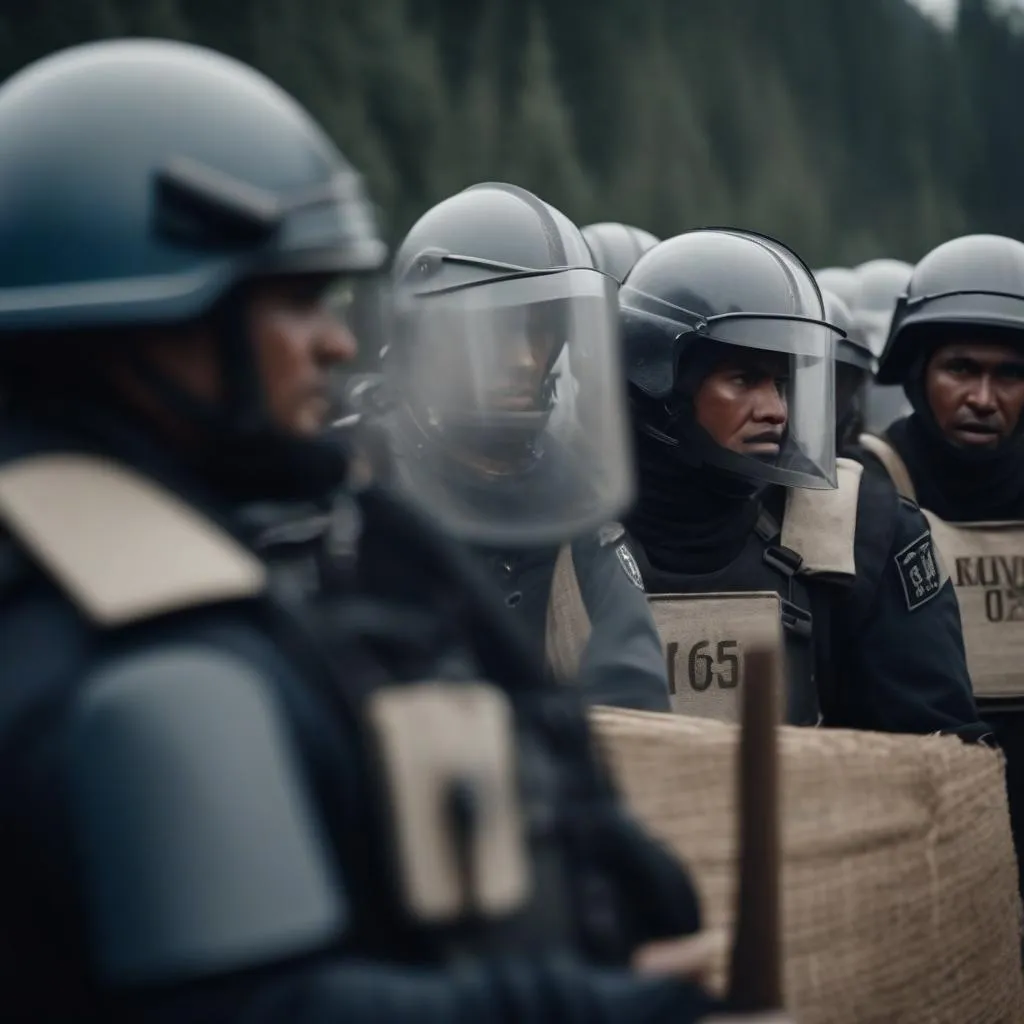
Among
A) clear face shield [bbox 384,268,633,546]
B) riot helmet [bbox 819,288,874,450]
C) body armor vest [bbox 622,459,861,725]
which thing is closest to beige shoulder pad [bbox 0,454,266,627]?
clear face shield [bbox 384,268,633,546]

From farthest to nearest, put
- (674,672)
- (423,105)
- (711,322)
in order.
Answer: (423,105), (711,322), (674,672)

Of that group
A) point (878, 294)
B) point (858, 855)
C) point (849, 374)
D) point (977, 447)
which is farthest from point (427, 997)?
point (878, 294)

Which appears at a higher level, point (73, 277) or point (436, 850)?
point (73, 277)

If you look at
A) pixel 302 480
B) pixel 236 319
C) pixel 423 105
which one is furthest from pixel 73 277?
pixel 423 105

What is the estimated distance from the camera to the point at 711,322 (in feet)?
15.2

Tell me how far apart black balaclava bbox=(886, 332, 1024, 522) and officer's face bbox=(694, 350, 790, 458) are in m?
1.00

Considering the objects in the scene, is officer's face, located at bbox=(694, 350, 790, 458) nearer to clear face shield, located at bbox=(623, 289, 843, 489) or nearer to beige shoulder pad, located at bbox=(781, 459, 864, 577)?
clear face shield, located at bbox=(623, 289, 843, 489)

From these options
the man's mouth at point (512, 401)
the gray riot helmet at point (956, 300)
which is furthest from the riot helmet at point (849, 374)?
the man's mouth at point (512, 401)

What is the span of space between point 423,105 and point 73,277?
32.4 metres

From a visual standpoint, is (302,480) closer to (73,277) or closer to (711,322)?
(73,277)

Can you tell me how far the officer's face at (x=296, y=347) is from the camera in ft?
5.99

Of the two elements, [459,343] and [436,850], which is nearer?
[436,850]

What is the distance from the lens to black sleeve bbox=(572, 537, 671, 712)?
355 cm

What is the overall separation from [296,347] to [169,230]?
0.49 ft
